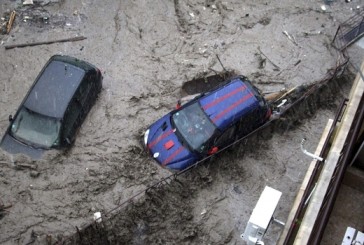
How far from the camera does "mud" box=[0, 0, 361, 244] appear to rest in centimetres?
1084

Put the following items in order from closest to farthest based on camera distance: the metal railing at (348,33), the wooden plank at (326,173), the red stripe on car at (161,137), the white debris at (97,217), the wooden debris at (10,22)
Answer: the wooden plank at (326,173)
the white debris at (97,217)
the red stripe on car at (161,137)
the wooden debris at (10,22)
the metal railing at (348,33)

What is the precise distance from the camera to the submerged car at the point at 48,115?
448 inches

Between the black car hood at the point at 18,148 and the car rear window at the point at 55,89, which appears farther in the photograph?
the car rear window at the point at 55,89

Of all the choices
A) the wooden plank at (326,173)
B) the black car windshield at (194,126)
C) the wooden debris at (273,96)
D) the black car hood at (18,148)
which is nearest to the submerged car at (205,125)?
the black car windshield at (194,126)

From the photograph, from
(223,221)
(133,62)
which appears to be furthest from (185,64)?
(223,221)

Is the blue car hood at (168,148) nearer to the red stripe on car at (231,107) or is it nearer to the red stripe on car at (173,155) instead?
the red stripe on car at (173,155)

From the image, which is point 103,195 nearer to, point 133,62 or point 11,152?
point 11,152

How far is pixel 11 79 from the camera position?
13.2m

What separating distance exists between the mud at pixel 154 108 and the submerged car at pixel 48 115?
1.12 ft

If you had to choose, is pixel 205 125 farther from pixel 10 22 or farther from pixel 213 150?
pixel 10 22

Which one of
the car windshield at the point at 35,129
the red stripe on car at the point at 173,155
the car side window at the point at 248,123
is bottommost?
the car windshield at the point at 35,129

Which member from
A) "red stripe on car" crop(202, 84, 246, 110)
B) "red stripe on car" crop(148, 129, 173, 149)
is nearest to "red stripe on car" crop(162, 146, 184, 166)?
"red stripe on car" crop(148, 129, 173, 149)

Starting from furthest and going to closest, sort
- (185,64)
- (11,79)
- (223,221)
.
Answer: (185,64) → (11,79) → (223,221)

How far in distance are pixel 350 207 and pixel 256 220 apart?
4.48 ft
